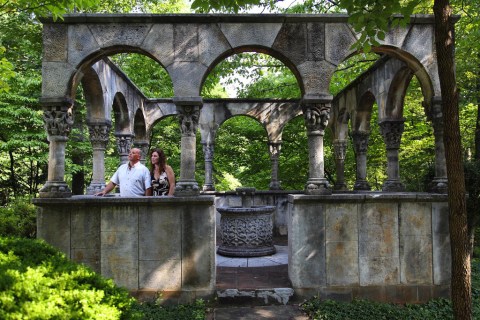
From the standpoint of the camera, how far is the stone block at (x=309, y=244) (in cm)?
545

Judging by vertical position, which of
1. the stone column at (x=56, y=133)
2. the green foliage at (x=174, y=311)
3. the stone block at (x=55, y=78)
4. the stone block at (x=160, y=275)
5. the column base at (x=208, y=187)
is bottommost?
the green foliage at (x=174, y=311)

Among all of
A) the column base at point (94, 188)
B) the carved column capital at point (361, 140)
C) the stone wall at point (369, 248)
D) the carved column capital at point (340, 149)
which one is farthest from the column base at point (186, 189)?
the carved column capital at point (340, 149)

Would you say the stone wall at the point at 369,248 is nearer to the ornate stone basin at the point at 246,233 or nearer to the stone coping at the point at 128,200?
the stone coping at the point at 128,200

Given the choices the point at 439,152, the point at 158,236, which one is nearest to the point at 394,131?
the point at 439,152

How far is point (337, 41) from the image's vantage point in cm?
577

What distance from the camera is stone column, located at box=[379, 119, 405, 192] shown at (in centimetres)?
806

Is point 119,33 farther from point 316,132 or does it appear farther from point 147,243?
point 316,132

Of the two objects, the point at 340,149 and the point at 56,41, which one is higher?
the point at 56,41

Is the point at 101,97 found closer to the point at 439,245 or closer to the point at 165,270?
the point at 165,270

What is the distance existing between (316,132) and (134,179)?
10.2 feet

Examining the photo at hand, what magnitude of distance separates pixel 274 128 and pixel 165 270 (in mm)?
8490

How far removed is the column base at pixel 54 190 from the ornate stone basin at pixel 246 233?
334cm

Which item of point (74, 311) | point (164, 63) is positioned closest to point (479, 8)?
point (164, 63)

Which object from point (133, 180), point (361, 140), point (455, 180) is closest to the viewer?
point (455, 180)
